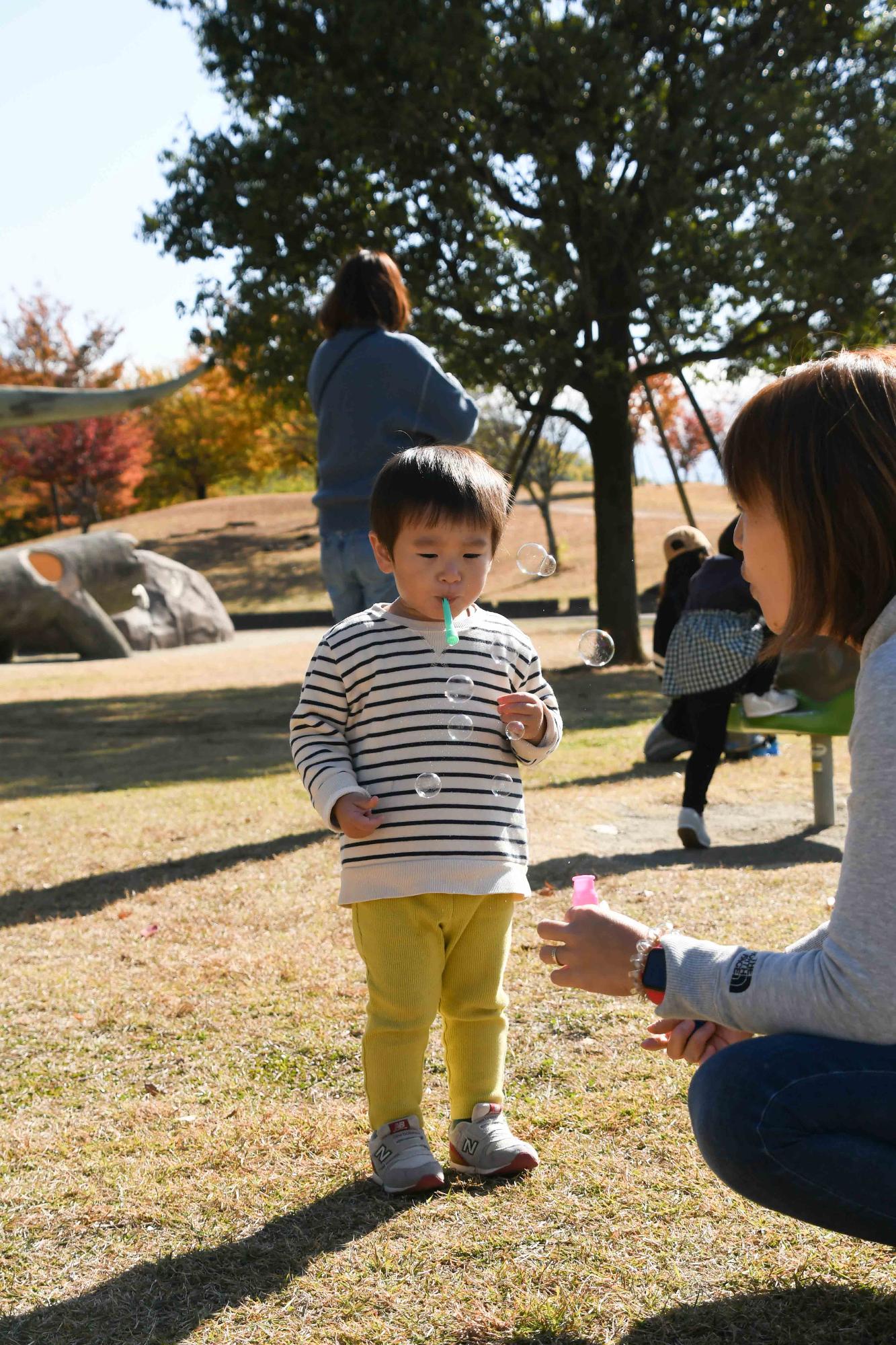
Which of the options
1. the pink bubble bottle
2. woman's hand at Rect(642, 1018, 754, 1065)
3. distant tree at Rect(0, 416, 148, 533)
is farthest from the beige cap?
distant tree at Rect(0, 416, 148, 533)

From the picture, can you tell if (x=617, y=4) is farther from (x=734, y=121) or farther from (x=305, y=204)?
(x=305, y=204)

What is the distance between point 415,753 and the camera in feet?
8.02

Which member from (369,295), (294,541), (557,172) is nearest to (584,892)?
(369,295)

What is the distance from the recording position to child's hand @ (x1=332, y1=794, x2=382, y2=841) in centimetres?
233

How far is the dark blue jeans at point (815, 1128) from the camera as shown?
5.01 feet

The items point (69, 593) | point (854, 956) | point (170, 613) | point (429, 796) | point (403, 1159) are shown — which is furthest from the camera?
point (170, 613)

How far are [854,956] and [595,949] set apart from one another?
→ 1.22ft

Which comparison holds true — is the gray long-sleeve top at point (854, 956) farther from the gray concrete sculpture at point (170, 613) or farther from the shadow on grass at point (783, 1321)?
the gray concrete sculpture at point (170, 613)

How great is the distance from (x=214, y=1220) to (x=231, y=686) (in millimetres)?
11360

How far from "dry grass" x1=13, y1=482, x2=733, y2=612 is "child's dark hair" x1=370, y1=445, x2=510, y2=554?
22510 mm

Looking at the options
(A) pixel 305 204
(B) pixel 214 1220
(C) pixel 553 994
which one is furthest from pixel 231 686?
(B) pixel 214 1220

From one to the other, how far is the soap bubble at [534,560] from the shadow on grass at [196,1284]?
4.84ft

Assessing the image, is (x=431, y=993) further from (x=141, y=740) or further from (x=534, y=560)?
(x=141, y=740)

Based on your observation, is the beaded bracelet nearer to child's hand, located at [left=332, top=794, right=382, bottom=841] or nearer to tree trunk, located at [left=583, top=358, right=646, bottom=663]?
child's hand, located at [left=332, top=794, right=382, bottom=841]
